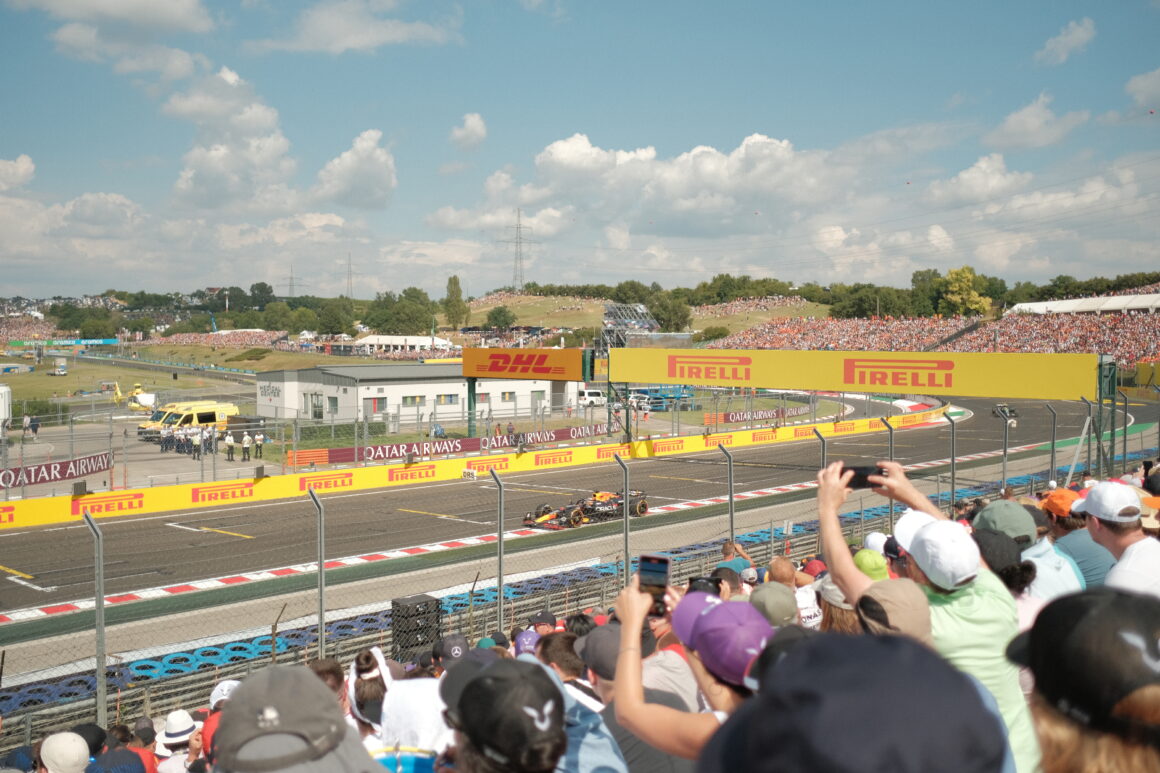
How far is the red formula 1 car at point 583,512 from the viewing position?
20578 mm

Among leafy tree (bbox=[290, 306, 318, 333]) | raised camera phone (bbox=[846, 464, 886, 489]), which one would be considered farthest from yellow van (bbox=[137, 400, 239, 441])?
leafy tree (bbox=[290, 306, 318, 333])

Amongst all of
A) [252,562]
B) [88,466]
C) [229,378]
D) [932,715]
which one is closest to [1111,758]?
[932,715]

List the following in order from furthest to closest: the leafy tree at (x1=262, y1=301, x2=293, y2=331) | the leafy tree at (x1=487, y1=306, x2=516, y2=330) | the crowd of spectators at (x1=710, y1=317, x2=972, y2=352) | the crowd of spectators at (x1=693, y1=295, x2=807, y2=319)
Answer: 1. the leafy tree at (x1=262, y1=301, x2=293, y2=331)
2. the leafy tree at (x1=487, y1=306, x2=516, y2=330)
3. the crowd of spectators at (x1=693, y1=295, x2=807, y2=319)
4. the crowd of spectators at (x1=710, y1=317, x2=972, y2=352)

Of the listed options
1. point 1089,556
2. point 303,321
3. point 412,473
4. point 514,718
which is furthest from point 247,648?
point 303,321

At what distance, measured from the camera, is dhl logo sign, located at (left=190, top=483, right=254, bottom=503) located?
23056mm

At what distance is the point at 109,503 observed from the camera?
2122cm

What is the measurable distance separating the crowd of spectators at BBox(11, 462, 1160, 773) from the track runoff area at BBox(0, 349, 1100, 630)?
13.2 meters

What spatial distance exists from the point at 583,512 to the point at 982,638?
1814 centimetres

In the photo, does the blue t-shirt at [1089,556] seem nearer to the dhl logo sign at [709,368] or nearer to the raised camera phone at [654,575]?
the raised camera phone at [654,575]

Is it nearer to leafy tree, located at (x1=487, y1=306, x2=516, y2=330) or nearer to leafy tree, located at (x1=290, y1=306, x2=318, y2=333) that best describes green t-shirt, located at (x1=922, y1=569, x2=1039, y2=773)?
leafy tree, located at (x1=487, y1=306, x2=516, y2=330)

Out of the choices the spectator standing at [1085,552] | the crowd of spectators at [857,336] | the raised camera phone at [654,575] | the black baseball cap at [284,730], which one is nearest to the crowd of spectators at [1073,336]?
the crowd of spectators at [857,336]

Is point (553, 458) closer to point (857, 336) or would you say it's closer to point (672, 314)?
point (857, 336)

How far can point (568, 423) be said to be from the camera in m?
36.8

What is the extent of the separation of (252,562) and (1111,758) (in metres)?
17.6
